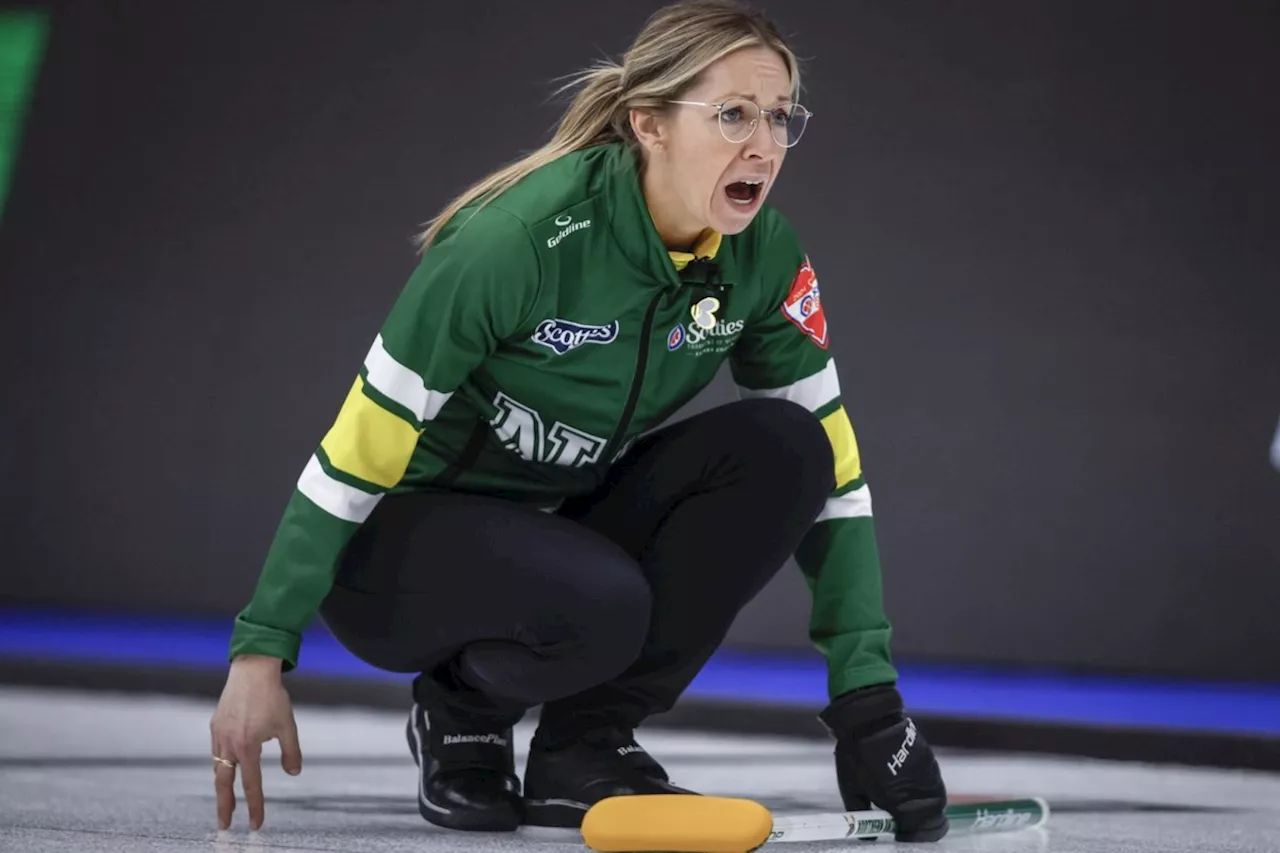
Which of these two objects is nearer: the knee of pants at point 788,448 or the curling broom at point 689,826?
the curling broom at point 689,826

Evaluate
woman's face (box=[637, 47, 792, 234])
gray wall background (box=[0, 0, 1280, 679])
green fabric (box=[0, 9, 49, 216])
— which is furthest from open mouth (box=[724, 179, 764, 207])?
green fabric (box=[0, 9, 49, 216])

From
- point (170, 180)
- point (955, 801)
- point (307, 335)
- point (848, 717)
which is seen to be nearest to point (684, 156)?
point (848, 717)

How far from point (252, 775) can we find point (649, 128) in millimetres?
719

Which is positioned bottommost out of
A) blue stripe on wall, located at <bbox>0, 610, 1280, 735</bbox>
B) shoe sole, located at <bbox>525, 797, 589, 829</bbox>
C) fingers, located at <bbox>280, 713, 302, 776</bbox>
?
blue stripe on wall, located at <bbox>0, 610, 1280, 735</bbox>

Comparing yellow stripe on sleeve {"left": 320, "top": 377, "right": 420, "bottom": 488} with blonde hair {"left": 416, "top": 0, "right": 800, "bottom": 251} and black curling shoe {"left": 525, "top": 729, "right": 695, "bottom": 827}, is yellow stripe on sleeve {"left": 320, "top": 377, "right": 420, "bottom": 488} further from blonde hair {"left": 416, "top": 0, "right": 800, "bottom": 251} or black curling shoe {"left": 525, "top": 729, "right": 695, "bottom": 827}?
black curling shoe {"left": 525, "top": 729, "right": 695, "bottom": 827}

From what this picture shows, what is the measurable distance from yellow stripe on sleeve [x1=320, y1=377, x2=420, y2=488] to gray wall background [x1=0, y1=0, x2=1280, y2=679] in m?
2.17

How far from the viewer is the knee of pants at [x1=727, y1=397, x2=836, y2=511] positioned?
1.51 metres

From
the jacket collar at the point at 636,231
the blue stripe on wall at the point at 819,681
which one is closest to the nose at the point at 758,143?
the jacket collar at the point at 636,231

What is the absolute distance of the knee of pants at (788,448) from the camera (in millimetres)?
1514

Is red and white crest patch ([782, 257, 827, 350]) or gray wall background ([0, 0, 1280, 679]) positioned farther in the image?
gray wall background ([0, 0, 1280, 679])

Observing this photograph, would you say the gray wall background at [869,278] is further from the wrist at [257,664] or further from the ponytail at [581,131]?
the wrist at [257,664]

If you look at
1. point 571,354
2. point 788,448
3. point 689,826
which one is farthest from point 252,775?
point 788,448

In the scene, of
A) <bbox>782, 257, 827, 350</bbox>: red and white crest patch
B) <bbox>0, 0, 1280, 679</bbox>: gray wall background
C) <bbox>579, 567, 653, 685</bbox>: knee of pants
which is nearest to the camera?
<bbox>579, 567, 653, 685</bbox>: knee of pants

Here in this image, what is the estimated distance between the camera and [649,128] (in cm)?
151
